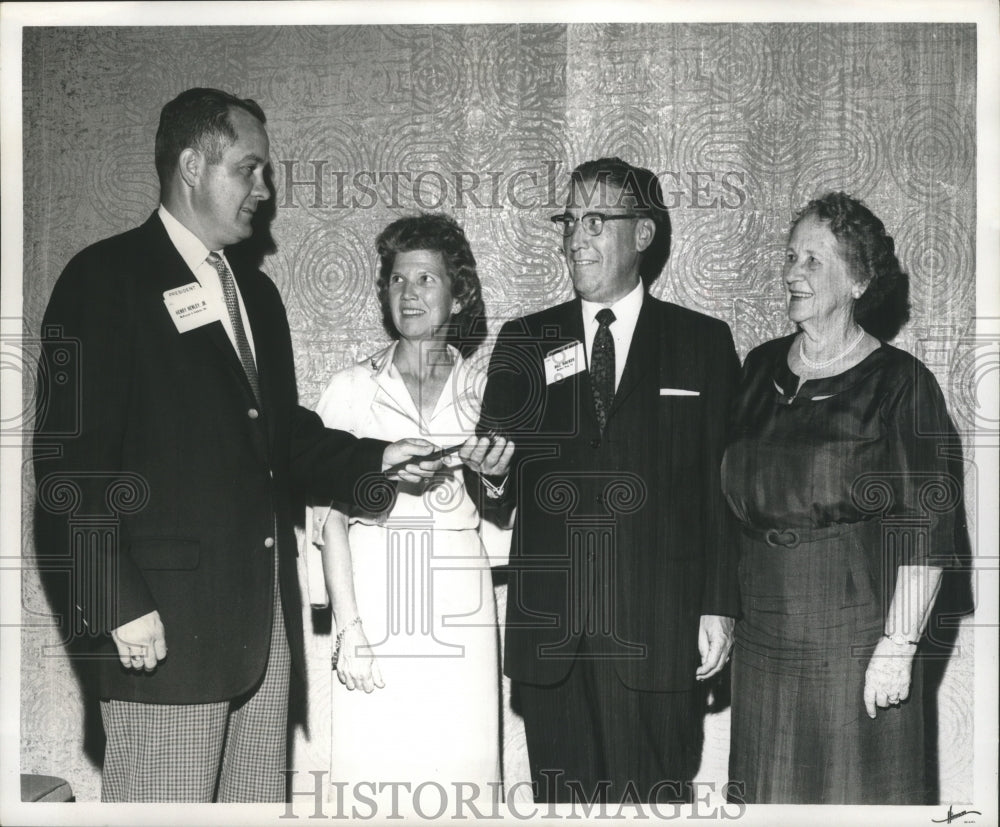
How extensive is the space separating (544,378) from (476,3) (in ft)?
3.98

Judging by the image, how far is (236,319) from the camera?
3.10 meters

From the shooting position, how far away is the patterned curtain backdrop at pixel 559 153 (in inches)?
123

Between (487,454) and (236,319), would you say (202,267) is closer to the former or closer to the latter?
(236,319)

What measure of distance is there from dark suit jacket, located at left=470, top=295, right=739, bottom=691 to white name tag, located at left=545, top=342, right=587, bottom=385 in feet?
0.07

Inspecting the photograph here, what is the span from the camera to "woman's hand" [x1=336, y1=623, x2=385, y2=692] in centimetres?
312

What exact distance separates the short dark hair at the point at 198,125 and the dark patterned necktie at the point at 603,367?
1.25m

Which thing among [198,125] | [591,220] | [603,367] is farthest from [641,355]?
[198,125]

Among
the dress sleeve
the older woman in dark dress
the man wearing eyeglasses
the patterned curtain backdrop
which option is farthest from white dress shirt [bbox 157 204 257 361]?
the dress sleeve

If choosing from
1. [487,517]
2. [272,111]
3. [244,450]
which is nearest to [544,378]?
[487,517]

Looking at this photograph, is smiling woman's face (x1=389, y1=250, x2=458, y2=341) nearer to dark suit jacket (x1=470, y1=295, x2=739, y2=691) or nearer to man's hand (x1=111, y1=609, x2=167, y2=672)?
dark suit jacket (x1=470, y1=295, x2=739, y2=691)

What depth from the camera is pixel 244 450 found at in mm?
3053

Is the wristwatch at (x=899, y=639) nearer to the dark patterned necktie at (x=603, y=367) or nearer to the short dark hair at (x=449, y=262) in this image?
the dark patterned necktie at (x=603, y=367)

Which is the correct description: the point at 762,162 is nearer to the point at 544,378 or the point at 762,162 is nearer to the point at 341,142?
the point at 544,378

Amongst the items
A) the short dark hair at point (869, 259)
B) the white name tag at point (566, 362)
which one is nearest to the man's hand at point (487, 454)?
the white name tag at point (566, 362)
